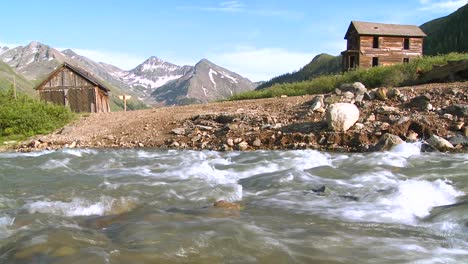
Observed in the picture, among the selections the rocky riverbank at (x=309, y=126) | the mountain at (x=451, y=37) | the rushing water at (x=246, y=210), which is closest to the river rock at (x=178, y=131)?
the rocky riverbank at (x=309, y=126)

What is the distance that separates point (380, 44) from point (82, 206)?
3740 centimetres

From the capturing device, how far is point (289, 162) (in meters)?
11.4

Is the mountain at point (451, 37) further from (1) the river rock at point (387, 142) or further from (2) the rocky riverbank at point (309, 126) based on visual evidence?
(1) the river rock at point (387, 142)

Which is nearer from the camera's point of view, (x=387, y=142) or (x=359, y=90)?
→ (x=387, y=142)

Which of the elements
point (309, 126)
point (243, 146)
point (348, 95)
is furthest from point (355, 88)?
point (243, 146)

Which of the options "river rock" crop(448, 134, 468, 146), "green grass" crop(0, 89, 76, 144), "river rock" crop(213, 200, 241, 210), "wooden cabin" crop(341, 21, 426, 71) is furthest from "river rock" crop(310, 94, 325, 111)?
"wooden cabin" crop(341, 21, 426, 71)

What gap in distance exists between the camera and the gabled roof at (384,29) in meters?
39.7

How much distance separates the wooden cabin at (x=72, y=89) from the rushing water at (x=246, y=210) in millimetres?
24373

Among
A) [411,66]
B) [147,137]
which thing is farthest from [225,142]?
[411,66]

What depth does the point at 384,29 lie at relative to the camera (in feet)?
132

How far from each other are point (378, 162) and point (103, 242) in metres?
7.47

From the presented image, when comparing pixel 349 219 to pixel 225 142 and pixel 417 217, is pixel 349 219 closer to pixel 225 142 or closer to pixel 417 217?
pixel 417 217

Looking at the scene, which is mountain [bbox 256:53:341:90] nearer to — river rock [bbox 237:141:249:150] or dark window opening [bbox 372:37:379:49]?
dark window opening [bbox 372:37:379:49]

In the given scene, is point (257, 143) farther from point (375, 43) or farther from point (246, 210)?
point (375, 43)
